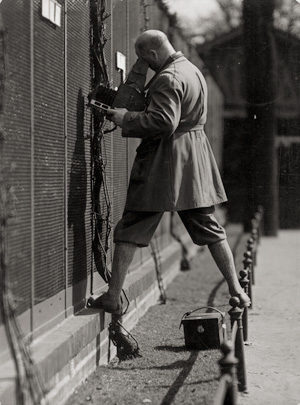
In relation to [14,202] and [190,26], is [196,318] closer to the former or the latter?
[14,202]

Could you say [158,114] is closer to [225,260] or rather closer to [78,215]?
[78,215]

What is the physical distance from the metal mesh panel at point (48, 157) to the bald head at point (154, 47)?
0.82 metres

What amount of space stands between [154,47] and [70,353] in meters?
2.39

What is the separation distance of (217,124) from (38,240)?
1569 cm

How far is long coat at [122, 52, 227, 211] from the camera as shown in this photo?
19.4 ft

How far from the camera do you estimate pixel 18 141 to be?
15.1 feet

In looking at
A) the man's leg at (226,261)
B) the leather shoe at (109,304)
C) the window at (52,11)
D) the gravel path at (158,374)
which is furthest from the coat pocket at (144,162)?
the gravel path at (158,374)

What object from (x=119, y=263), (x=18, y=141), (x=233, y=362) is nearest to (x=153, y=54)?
(x=119, y=263)

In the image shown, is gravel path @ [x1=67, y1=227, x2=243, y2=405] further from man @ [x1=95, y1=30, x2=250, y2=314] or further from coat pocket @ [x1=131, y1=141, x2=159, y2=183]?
coat pocket @ [x1=131, y1=141, x2=159, y2=183]

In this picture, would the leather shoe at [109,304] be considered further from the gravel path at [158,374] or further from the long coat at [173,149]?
the long coat at [173,149]

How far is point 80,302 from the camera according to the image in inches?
243

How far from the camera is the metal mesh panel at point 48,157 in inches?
198

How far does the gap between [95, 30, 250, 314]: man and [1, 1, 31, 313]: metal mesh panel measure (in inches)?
50.4

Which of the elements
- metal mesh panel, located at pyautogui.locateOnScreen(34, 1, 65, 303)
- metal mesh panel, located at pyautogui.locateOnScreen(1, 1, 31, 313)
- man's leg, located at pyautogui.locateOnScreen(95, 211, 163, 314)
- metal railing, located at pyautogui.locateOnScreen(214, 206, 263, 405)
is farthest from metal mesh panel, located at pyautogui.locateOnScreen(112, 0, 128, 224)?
metal mesh panel, located at pyautogui.locateOnScreen(1, 1, 31, 313)
